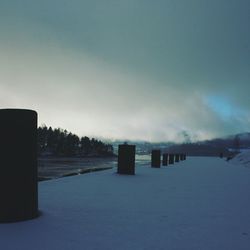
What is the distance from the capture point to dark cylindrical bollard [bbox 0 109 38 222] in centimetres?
455

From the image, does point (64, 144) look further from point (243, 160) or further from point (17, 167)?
point (17, 167)

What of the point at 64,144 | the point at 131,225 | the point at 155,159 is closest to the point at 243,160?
the point at 155,159

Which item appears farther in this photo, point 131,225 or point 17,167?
point 17,167

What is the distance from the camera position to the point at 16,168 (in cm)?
462

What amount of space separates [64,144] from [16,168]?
14748 cm

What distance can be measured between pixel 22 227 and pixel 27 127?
138 centimetres

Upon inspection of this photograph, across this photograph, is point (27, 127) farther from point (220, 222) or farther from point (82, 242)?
point (220, 222)

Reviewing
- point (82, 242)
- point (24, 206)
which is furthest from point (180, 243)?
point (24, 206)

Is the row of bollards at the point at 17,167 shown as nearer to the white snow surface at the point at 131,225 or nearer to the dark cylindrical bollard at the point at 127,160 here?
the white snow surface at the point at 131,225

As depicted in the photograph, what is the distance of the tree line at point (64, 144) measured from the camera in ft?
467

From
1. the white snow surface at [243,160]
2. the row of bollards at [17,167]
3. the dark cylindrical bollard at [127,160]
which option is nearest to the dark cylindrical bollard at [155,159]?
the dark cylindrical bollard at [127,160]

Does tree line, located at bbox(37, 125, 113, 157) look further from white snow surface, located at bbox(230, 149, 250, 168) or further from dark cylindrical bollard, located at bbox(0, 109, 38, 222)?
dark cylindrical bollard, located at bbox(0, 109, 38, 222)

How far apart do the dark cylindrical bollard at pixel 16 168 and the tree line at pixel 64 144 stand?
5181 inches

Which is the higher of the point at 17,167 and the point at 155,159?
the point at 17,167
